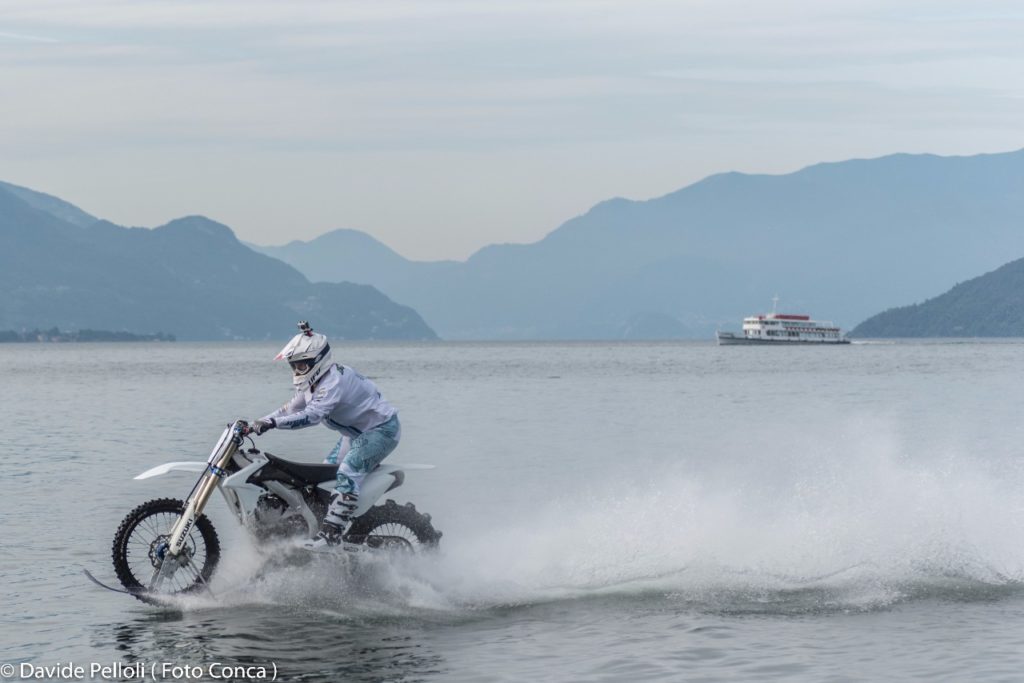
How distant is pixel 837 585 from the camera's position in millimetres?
15977

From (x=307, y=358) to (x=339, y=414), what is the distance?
0.69 meters

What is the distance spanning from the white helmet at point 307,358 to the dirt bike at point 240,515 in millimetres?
758

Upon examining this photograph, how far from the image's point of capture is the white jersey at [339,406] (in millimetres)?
14398

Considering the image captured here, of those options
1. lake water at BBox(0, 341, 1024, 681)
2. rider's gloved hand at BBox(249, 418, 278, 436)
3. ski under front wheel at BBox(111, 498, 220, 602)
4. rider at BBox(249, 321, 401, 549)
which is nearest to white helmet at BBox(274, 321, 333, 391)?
rider at BBox(249, 321, 401, 549)

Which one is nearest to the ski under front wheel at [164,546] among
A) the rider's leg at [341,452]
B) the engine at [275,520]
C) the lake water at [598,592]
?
the lake water at [598,592]

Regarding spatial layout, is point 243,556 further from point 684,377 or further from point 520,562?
point 684,377

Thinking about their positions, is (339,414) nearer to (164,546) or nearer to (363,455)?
(363,455)

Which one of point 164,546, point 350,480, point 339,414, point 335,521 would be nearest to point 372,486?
point 350,480

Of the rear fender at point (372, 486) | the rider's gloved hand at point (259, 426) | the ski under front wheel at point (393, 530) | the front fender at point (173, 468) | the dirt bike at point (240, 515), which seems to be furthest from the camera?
the ski under front wheel at point (393, 530)

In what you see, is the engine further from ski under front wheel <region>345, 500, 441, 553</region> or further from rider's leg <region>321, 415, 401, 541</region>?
ski under front wheel <region>345, 500, 441, 553</region>

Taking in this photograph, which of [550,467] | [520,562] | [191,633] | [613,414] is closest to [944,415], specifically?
[613,414]

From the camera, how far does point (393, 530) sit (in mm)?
15281

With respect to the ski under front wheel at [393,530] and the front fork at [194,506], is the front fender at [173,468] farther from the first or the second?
the ski under front wheel at [393,530]

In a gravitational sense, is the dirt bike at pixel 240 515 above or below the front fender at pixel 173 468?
below
